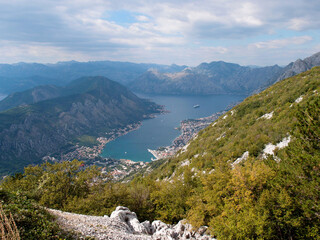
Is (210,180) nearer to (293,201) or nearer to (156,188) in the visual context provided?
(293,201)

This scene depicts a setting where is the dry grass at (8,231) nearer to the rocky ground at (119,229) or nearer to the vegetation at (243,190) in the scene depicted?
the rocky ground at (119,229)

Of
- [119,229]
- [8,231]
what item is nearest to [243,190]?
[119,229]

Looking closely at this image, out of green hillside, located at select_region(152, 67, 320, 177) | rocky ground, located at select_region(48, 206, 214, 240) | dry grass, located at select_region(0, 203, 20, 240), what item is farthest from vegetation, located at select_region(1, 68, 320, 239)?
dry grass, located at select_region(0, 203, 20, 240)

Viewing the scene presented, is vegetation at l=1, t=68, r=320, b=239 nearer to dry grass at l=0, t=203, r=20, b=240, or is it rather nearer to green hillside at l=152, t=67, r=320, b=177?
green hillside at l=152, t=67, r=320, b=177

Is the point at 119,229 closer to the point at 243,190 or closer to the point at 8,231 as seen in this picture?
the point at 8,231

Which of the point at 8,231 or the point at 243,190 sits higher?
the point at 8,231

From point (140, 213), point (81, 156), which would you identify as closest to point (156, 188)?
point (140, 213)

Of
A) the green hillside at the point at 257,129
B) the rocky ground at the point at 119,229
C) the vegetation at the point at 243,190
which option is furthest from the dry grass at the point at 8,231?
the green hillside at the point at 257,129

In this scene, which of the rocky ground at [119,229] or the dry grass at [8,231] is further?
the rocky ground at [119,229]

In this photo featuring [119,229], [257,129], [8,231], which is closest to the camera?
[8,231]
